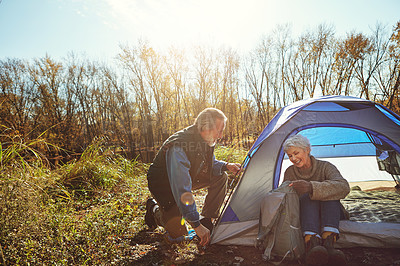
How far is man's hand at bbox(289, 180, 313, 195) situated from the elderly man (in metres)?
0.78

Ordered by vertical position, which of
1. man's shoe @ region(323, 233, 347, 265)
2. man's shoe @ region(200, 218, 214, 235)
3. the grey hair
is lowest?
man's shoe @ region(323, 233, 347, 265)

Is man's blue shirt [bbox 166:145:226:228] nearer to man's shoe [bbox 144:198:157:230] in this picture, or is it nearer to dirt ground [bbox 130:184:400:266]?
dirt ground [bbox 130:184:400:266]

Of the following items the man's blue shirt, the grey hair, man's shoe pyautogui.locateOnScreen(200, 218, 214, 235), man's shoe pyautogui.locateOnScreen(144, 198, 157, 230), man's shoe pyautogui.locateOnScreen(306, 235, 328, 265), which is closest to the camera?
man's shoe pyautogui.locateOnScreen(306, 235, 328, 265)

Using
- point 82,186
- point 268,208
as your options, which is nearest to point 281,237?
point 268,208

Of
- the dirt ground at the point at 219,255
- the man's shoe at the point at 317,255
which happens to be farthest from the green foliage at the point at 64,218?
the man's shoe at the point at 317,255

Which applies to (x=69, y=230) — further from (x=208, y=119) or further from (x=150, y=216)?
(x=208, y=119)

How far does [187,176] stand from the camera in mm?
2047

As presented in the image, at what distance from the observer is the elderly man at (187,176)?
1968 mm

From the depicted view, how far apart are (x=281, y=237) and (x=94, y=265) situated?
1693 mm

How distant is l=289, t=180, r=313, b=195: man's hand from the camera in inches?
82.1

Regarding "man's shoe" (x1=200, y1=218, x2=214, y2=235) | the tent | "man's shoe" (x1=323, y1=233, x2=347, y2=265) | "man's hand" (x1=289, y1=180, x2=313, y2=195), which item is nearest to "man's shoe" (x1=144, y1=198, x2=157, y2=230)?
"man's shoe" (x1=200, y1=218, x2=214, y2=235)

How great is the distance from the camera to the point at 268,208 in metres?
2.16

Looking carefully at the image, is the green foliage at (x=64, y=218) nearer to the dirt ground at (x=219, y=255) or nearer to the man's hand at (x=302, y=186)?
the dirt ground at (x=219, y=255)

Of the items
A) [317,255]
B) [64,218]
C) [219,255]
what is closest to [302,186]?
[317,255]
